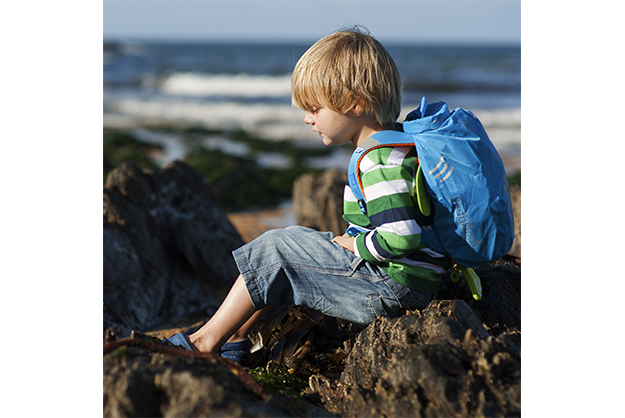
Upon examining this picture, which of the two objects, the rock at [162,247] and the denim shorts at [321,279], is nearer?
the denim shorts at [321,279]

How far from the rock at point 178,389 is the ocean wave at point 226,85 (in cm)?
2029

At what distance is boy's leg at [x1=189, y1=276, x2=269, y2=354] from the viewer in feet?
7.34

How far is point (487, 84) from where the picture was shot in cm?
2188

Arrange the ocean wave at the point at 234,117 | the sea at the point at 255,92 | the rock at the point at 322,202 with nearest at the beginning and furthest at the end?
the rock at the point at 322,202 → the sea at the point at 255,92 → the ocean wave at the point at 234,117

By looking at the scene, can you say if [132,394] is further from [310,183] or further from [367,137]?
[310,183]

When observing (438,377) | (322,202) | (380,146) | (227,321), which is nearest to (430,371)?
(438,377)

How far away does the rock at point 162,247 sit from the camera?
140 inches

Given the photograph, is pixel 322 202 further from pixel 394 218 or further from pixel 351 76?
pixel 394 218

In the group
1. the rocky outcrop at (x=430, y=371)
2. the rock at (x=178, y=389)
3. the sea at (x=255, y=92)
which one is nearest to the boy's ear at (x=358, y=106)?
the sea at (x=255, y=92)

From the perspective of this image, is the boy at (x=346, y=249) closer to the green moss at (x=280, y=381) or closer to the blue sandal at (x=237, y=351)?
the blue sandal at (x=237, y=351)

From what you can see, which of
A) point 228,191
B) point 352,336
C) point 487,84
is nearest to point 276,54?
point 487,84

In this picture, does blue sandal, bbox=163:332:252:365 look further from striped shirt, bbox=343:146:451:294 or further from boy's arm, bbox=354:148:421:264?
boy's arm, bbox=354:148:421:264
